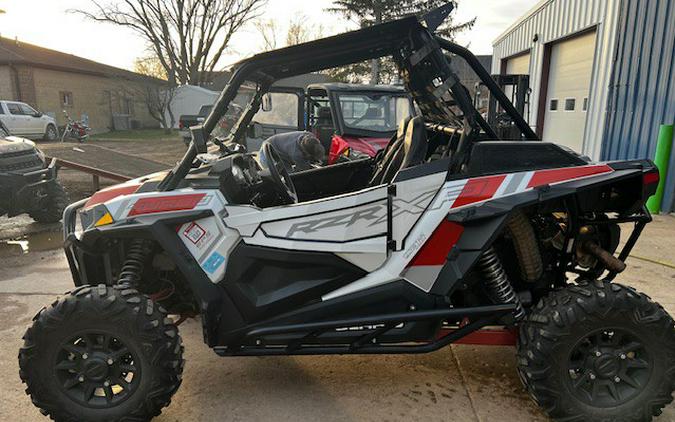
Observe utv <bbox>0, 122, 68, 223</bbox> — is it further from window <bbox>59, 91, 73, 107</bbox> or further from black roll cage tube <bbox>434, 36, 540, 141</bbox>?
window <bbox>59, 91, 73, 107</bbox>

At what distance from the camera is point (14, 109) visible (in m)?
20.8

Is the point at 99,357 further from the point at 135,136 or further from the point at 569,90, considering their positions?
the point at 135,136

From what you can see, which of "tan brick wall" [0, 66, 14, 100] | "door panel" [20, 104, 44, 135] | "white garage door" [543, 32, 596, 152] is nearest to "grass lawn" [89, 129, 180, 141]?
"door panel" [20, 104, 44, 135]

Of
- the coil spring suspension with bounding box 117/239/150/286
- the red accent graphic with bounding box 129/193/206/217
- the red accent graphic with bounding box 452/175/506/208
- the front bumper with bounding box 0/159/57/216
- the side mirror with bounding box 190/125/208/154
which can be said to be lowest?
the front bumper with bounding box 0/159/57/216

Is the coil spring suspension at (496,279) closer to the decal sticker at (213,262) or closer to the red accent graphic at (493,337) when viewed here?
the red accent graphic at (493,337)

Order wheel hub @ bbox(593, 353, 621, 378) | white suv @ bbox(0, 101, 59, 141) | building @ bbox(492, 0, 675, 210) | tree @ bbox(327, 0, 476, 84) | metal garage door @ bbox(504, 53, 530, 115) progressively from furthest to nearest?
tree @ bbox(327, 0, 476, 84) < white suv @ bbox(0, 101, 59, 141) < metal garage door @ bbox(504, 53, 530, 115) < building @ bbox(492, 0, 675, 210) < wheel hub @ bbox(593, 353, 621, 378)

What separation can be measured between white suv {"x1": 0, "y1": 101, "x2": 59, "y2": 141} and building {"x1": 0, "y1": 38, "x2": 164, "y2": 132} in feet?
15.7

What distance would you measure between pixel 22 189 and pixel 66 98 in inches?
1054

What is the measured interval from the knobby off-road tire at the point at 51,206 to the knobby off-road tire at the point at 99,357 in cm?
542

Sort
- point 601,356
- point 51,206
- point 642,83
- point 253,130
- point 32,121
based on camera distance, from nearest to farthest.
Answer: point 601,356 < point 253,130 < point 51,206 < point 642,83 < point 32,121

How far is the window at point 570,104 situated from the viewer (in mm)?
11216

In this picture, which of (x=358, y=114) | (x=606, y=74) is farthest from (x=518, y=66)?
(x=358, y=114)

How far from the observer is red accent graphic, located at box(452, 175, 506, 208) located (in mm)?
2648

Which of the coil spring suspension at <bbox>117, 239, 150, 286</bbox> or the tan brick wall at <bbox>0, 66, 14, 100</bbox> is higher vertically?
the tan brick wall at <bbox>0, 66, 14, 100</bbox>
